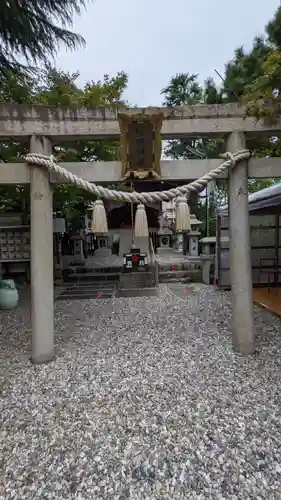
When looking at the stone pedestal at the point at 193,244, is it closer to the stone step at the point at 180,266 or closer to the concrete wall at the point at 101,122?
the stone step at the point at 180,266

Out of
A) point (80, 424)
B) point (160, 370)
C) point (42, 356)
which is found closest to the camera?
point (80, 424)

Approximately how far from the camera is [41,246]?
10.8 feet

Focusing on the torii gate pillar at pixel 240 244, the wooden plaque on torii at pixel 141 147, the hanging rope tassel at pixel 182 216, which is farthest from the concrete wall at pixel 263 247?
the wooden plaque on torii at pixel 141 147

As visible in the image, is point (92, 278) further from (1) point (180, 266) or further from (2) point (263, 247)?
(2) point (263, 247)

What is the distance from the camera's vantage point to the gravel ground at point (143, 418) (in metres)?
1.73

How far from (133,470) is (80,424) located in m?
0.62

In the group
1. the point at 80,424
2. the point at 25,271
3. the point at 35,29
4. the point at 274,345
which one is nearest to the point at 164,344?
the point at 274,345

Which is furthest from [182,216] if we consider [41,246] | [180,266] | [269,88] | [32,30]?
[180,266]

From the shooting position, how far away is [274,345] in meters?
3.74

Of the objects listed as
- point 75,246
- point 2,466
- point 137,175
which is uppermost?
point 137,175

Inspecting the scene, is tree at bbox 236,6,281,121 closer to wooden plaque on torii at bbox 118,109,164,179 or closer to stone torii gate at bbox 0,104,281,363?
stone torii gate at bbox 0,104,281,363

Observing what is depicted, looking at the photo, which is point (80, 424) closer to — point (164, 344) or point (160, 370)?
point (160, 370)

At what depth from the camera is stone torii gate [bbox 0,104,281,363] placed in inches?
127

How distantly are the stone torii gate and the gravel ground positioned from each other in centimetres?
57
